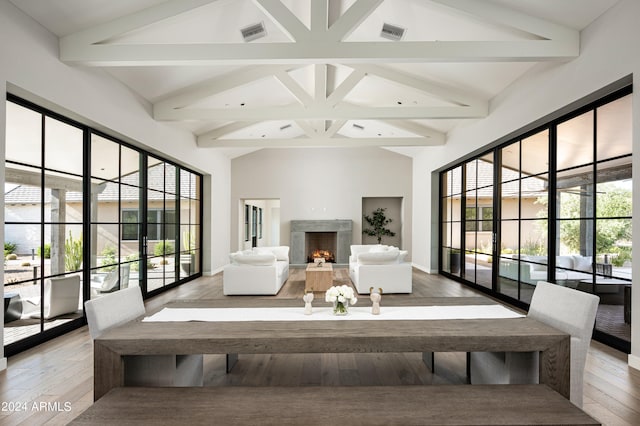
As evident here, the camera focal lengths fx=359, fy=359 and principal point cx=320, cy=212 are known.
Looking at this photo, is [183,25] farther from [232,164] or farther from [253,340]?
[232,164]

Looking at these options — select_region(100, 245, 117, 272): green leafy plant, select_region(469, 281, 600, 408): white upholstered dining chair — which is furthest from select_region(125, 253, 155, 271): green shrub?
select_region(469, 281, 600, 408): white upholstered dining chair

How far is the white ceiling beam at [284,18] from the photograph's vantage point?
10.9ft

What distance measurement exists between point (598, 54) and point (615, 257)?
1829mm

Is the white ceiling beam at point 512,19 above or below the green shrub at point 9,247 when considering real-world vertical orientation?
above

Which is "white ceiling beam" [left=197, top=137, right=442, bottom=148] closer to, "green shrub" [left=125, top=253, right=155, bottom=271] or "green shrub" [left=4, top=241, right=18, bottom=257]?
"green shrub" [left=125, top=253, right=155, bottom=271]

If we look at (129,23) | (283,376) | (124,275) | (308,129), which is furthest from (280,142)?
(283,376)

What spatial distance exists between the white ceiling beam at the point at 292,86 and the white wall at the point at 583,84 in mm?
2775

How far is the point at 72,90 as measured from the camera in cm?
360

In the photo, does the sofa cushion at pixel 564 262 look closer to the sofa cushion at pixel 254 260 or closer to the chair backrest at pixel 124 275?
the sofa cushion at pixel 254 260

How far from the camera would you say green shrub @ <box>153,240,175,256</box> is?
6060mm

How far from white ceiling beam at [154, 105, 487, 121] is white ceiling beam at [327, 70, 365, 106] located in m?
0.14

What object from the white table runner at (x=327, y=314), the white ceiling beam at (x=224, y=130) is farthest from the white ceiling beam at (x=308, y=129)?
the white table runner at (x=327, y=314)

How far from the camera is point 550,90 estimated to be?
12.9 ft

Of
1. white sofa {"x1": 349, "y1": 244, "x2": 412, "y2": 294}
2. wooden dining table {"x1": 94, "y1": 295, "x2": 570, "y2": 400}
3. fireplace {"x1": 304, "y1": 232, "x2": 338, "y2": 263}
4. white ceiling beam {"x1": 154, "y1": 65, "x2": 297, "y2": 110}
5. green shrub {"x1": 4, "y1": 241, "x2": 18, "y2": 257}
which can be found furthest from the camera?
fireplace {"x1": 304, "y1": 232, "x2": 338, "y2": 263}
